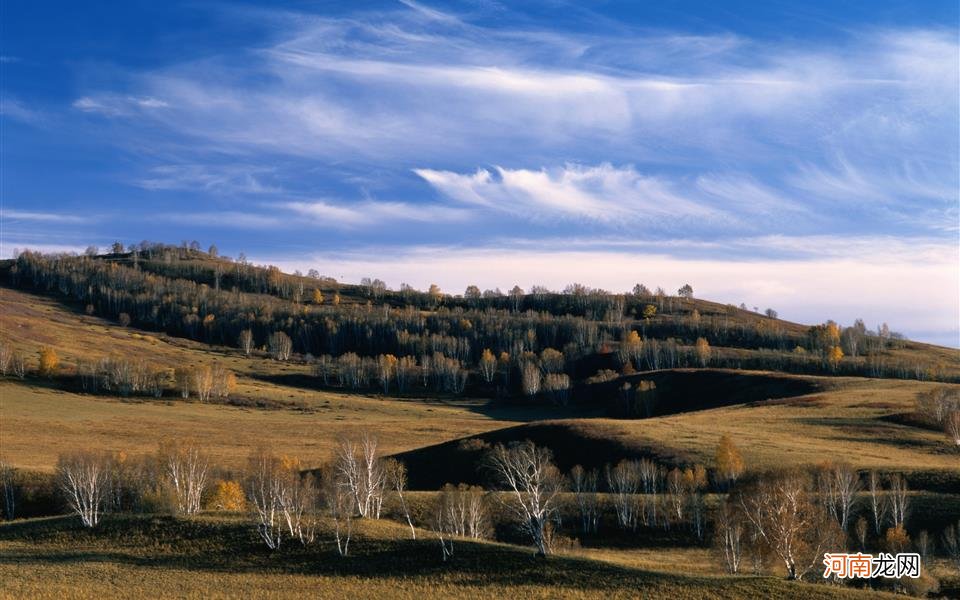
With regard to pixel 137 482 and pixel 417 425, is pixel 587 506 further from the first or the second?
pixel 417 425

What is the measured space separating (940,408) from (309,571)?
91344 mm

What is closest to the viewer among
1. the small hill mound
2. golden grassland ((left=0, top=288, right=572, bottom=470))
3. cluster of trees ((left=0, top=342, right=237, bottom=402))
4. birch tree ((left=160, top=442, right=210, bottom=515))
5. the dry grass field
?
the dry grass field

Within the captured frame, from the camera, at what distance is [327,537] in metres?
51.9

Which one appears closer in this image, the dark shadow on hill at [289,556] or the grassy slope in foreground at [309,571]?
the grassy slope in foreground at [309,571]

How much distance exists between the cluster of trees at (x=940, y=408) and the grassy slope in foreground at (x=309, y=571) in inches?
2606

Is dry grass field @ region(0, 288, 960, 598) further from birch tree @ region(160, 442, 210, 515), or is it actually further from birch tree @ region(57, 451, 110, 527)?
birch tree @ region(160, 442, 210, 515)

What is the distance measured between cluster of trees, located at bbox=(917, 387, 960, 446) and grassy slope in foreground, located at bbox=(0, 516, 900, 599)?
66192 millimetres

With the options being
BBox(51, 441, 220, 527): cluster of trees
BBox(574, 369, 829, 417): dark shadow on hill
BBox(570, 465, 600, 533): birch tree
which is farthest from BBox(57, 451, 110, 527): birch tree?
BBox(574, 369, 829, 417): dark shadow on hill

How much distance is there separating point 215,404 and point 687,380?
113m

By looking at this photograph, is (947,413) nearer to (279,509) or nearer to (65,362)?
(279,509)

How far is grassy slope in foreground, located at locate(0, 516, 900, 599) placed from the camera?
4034 centimetres

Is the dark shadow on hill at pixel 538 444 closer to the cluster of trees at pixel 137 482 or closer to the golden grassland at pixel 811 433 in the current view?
the golden grassland at pixel 811 433

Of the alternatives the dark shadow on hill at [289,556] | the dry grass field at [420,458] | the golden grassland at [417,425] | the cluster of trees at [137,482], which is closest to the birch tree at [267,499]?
the dark shadow on hill at [289,556]

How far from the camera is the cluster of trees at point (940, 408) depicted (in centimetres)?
9244
